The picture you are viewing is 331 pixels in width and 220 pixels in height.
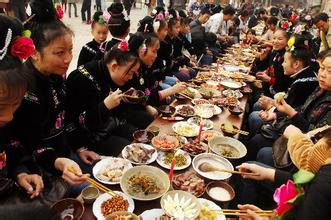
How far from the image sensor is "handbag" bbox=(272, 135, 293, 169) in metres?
2.82

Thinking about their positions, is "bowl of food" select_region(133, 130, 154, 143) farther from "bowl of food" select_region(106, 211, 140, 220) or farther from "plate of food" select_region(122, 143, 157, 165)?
"bowl of food" select_region(106, 211, 140, 220)

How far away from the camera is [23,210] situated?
2.41 feet

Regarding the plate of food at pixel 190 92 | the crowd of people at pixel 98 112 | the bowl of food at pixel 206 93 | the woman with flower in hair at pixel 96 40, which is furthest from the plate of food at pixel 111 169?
the woman with flower in hair at pixel 96 40

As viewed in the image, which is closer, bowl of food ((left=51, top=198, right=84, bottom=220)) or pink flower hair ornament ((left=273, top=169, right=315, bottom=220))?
pink flower hair ornament ((left=273, top=169, right=315, bottom=220))

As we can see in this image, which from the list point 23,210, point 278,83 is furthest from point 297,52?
point 23,210

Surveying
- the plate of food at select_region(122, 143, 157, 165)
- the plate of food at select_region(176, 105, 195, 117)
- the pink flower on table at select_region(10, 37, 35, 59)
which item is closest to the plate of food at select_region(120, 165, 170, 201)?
the plate of food at select_region(122, 143, 157, 165)

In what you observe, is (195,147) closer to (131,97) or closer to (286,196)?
(131,97)

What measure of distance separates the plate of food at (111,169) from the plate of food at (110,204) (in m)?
0.19

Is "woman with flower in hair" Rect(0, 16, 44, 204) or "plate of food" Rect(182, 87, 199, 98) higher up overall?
"woman with flower in hair" Rect(0, 16, 44, 204)

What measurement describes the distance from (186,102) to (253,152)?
128 centimetres

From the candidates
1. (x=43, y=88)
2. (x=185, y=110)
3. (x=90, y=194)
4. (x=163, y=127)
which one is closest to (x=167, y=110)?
(x=185, y=110)

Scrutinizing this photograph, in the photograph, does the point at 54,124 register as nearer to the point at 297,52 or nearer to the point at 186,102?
the point at 186,102

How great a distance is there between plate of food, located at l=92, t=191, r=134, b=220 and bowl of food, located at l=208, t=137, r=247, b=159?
3.86ft

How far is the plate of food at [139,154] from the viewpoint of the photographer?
262 cm
